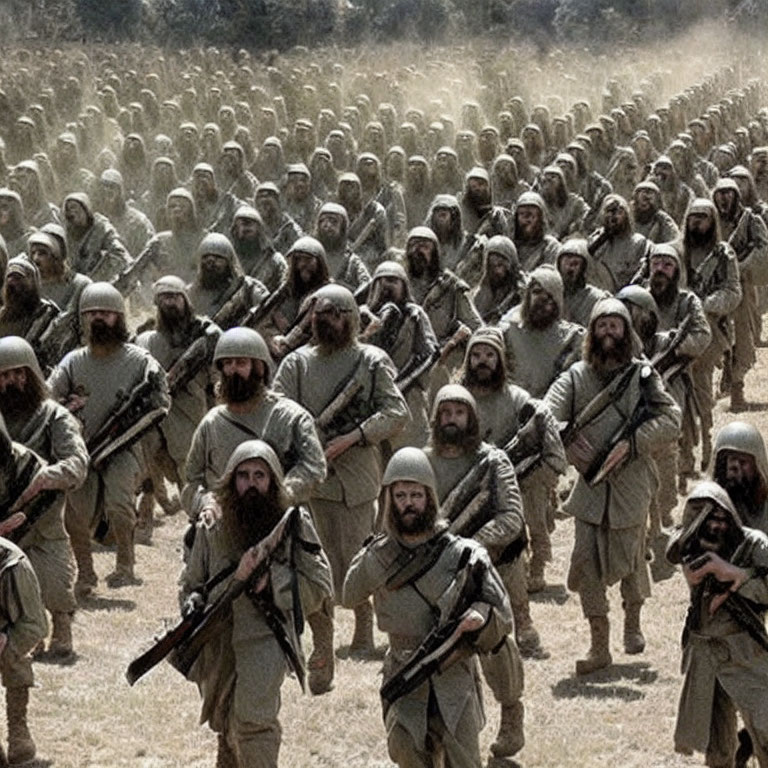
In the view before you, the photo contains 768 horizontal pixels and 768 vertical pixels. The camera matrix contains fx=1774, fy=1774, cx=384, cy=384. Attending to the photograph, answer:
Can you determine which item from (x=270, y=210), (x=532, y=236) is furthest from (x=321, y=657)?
(x=270, y=210)

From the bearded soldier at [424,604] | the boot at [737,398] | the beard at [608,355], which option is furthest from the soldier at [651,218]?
the bearded soldier at [424,604]

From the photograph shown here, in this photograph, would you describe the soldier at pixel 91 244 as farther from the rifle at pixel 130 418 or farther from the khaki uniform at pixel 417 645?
the khaki uniform at pixel 417 645

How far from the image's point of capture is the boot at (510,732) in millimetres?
7945

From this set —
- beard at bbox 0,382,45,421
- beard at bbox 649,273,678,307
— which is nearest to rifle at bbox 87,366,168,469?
beard at bbox 0,382,45,421

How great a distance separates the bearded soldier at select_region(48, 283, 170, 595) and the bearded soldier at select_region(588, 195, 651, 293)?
4.73 meters

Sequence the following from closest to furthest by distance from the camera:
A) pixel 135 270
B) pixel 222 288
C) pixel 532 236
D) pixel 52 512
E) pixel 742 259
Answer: pixel 52 512
pixel 222 288
pixel 532 236
pixel 742 259
pixel 135 270

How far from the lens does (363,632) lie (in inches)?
383

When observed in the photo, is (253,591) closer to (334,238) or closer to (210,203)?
(334,238)

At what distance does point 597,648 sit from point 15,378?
331cm

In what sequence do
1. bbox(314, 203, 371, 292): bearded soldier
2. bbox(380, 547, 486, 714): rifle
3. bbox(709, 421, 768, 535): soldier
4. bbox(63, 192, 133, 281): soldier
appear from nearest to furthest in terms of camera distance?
bbox(380, 547, 486, 714): rifle, bbox(709, 421, 768, 535): soldier, bbox(314, 203, 371, 292): bearded soldier, bbox(63, 192, 133, 281): soldier

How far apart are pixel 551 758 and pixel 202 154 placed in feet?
54.5

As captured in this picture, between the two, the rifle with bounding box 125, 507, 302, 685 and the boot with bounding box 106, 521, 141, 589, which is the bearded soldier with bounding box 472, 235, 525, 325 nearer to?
the boot with bounding box 106, 521, 141, 589

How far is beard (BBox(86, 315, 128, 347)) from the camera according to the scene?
1016 cm

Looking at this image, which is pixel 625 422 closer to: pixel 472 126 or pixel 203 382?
pixel 203 382
